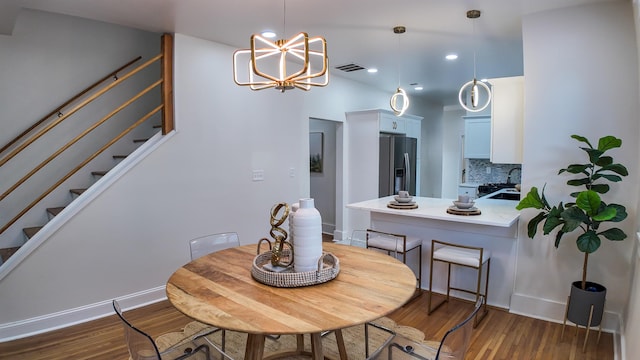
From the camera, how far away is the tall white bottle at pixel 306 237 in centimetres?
188

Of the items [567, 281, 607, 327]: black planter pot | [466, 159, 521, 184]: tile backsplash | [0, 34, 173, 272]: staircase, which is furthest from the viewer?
[466, 159, 521, 184]: tile backsplash

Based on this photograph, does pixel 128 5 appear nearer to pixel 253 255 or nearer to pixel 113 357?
pixel 253 255

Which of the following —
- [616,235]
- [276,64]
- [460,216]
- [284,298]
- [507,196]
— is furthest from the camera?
[507,196]

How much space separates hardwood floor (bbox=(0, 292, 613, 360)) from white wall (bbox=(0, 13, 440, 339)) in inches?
9.1

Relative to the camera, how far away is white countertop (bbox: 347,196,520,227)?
121 inches

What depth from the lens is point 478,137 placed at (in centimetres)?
660

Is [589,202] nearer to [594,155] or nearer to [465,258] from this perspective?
[594,155]

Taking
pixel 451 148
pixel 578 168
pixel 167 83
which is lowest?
pixel 578 168

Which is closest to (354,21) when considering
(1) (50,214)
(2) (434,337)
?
(2) (434,337)

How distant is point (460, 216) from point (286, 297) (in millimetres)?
2047

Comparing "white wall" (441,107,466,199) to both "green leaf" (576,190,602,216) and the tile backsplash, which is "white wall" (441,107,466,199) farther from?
"green leaf" (576,190,602,216)

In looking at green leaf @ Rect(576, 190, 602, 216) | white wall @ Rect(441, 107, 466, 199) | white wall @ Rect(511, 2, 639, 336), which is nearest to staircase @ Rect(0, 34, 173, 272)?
white wall @ Rect(511, 2, 639, 336)

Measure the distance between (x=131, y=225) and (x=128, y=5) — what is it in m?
1.87

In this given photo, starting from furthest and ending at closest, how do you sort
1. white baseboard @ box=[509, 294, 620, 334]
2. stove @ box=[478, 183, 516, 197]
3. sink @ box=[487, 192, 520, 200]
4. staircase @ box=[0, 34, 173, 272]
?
stove @ box=[478, 183, 516, 197] → sink @ box=[487, 192, 520, 200] → staircase @ box=[0, 34, 173, 272] → white baseboard @ box=[509, 294, 620, 334]
